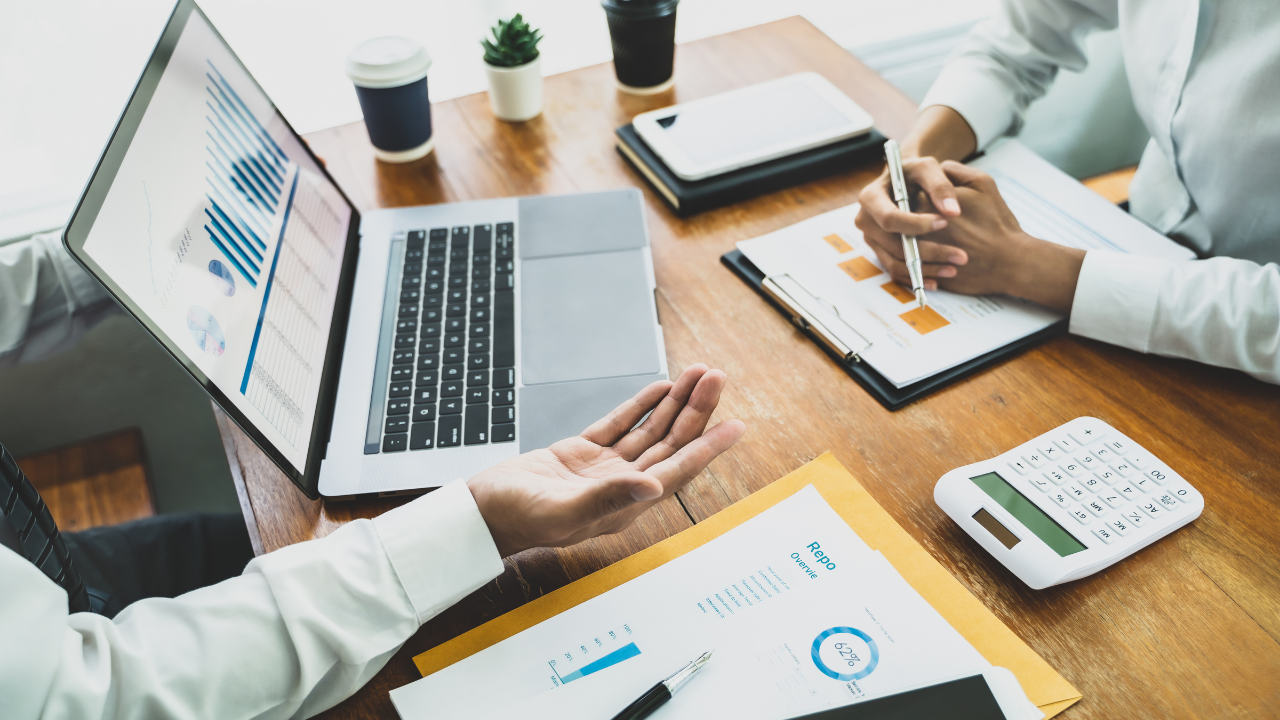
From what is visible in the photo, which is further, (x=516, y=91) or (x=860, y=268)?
(x=516, y=91)

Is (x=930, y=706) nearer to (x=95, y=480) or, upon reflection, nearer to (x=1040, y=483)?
(x=1040, y=483)

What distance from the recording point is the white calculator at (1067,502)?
1.82 feet

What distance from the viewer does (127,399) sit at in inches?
52.7

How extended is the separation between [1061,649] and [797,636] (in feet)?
0.62

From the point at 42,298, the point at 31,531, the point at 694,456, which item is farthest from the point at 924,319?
the point at 42,298

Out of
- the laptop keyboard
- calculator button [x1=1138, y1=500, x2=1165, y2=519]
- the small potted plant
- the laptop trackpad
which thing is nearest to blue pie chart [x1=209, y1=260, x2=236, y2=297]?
the laptop keyboard

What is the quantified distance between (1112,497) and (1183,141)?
1.95 feet

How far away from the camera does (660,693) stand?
48 centimetres

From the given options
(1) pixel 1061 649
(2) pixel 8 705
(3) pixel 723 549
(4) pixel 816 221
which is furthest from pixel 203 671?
(4) pixel 816 221

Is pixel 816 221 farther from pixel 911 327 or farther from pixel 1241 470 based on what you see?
pixel 1241 470

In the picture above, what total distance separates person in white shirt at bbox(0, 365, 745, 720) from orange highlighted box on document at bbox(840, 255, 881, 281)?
1.10ft

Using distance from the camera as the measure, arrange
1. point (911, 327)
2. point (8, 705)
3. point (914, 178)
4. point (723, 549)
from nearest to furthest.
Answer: point (8, 705), point (723, 549), point (911, 327), point (914, 178)

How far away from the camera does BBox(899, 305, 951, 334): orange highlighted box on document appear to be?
0.77 m

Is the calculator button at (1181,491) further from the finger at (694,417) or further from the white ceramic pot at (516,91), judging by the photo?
the white ceramic pot at (516,91)
